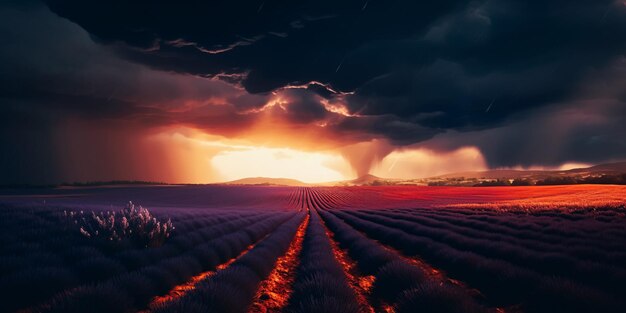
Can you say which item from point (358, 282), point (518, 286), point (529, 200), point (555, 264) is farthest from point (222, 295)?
point (529, 200)

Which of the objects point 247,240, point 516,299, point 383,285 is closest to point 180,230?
point 247,240

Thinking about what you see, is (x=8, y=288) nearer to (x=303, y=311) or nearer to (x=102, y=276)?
(x=102, y=276)

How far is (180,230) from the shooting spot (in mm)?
11133

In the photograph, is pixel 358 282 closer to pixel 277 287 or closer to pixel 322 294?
pixel 277 287

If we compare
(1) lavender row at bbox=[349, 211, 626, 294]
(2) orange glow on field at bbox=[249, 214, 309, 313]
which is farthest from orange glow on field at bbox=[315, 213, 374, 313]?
(1) lavender row at bbox=[349, 211, 626, 294]

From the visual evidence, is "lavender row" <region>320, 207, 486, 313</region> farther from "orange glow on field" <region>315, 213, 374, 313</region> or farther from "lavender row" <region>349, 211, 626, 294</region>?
"lavender row" <region>349, 211, 626, 294</region>

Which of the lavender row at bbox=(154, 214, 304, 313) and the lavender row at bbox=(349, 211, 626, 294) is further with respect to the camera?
the lavender row at bbox=(349, 211, 626, 294)

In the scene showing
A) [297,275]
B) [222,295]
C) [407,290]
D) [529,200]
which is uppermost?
[222,295]

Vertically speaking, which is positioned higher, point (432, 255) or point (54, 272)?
point (54, 272)

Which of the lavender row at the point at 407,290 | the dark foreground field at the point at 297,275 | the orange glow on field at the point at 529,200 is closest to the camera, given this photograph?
the lavender row at the point at 407,290

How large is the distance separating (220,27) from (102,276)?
3167 cm

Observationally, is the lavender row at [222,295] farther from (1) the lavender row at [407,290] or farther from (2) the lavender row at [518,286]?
(2) the lavender row at [518,286]

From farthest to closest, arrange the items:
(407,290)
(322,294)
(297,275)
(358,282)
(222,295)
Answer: (358,282)
(297,275)
(407,290)
(322,294)
(222,295)

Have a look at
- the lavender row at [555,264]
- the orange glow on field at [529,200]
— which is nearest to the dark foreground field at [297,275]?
the lavender row at [555,264]
